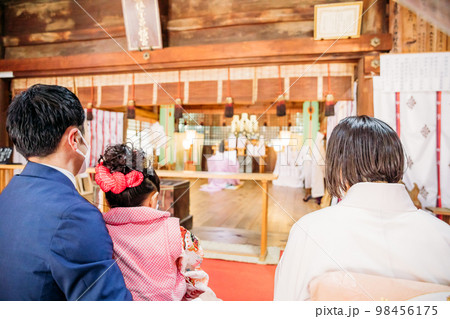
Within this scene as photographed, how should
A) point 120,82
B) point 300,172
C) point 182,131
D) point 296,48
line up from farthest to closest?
point 182,131 < point 300,172 < point 120,82 < point 296,48

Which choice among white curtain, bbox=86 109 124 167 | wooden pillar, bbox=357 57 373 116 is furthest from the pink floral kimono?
white curtain, bbox=86 109 124 167

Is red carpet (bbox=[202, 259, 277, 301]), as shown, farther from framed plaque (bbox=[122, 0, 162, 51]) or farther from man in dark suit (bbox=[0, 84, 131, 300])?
framed plaque (bbox=[122, 0, 162, 51])

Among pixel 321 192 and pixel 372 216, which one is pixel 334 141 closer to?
pixel 372 216

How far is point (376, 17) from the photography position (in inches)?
118

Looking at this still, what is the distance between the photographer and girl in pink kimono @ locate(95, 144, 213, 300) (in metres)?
1.08

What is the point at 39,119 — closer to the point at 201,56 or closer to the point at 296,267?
the point at 296,267

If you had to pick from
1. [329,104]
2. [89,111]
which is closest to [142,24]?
[89,111]

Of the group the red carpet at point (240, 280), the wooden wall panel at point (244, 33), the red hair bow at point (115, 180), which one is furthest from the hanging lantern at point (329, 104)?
the red hair bow at point (115, 180)

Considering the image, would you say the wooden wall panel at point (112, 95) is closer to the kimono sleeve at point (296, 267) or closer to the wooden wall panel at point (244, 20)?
the wooden wall panel at point (244, 20)

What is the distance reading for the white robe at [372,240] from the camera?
2.61 ft

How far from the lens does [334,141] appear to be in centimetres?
100

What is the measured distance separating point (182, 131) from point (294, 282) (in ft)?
31.6

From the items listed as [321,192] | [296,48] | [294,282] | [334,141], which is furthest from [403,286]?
[321,192]

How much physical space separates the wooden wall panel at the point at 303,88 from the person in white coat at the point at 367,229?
2.64 metres
